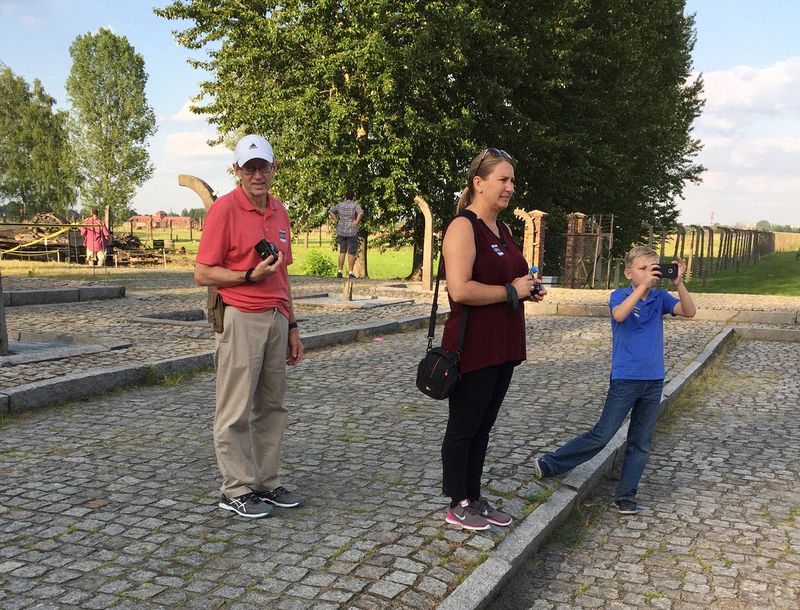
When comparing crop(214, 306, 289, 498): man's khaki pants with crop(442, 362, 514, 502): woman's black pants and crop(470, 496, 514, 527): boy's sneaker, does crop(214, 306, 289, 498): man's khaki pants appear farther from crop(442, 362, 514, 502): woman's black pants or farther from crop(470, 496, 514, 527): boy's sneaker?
crop(470, 496, 514, 527): boy's sneaker

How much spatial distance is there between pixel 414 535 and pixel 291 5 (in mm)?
23407

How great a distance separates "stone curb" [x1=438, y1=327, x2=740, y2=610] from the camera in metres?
3.37

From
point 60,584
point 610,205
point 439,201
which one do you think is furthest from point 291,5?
point 60,584

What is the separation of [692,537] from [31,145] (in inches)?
2799

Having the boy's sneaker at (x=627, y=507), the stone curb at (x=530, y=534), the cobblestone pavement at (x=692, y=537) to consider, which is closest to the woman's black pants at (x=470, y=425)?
the stone curb at (x=530, y=534)

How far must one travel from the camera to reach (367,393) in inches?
310

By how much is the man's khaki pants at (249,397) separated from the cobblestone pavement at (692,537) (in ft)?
5.06

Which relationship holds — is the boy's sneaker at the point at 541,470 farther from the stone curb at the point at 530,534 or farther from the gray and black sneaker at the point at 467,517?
the gray and black sneaker at the point at 467,517

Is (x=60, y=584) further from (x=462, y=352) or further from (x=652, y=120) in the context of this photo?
(x=652, y=120)

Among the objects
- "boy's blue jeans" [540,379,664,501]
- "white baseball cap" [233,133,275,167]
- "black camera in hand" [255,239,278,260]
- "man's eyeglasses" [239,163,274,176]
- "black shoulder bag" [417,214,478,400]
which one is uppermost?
"white baseball cap" [233,133,275,167]

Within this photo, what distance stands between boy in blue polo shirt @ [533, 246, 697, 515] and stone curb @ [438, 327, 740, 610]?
12.8 inches

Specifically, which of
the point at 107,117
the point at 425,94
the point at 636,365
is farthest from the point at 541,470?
the point at 107,117

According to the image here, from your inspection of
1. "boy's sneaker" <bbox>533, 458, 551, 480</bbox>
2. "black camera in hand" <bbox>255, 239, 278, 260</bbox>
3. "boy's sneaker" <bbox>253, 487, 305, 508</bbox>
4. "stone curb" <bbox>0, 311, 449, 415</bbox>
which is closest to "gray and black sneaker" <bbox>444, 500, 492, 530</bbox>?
"boy's sneaker" <bbox>253, 487, 305, 508</bbox>

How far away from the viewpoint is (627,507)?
4863 millimetres
